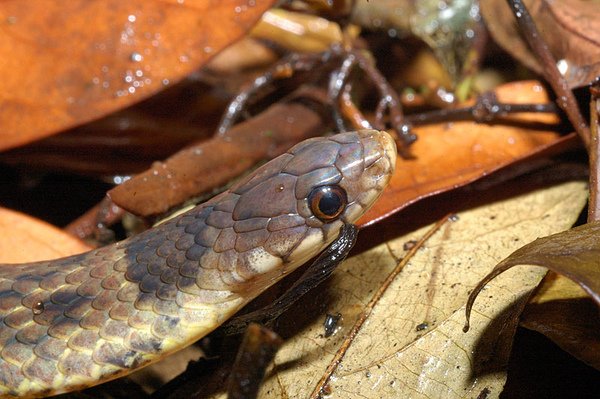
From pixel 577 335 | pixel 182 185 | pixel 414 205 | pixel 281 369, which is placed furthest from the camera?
pixel 182 185

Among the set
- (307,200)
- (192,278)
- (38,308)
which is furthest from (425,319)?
(38,308)

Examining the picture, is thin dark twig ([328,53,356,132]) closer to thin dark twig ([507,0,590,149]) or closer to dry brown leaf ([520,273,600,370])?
thin dark twig ([507,0,590,149])

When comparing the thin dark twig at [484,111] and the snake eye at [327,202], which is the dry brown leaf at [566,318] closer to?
the snake eye at [327,202]

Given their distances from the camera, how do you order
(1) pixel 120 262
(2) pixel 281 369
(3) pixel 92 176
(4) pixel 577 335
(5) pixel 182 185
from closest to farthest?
1. (4) pixel 577 335
2. (2) pixel 281 369
3. (1) pixel 120 262
4. (5) pixel 182 185
5. (3) pixel 92 176

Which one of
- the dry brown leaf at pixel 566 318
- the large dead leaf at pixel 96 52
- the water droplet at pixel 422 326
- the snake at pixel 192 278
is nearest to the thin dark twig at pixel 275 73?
the large dead leaf at pixel 96 52

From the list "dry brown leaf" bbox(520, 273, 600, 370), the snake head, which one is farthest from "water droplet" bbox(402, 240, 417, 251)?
"dry brown leaf" bbox(520, 273, 600, 370)

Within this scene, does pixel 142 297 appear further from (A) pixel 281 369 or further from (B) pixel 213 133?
(B) pixel 213 133

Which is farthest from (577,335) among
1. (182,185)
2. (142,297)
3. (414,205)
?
(182,185)
